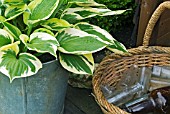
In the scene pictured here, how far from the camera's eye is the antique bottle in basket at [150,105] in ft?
4.66

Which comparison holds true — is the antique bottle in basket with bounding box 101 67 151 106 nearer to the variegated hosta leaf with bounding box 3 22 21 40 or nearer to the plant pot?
the plant pot

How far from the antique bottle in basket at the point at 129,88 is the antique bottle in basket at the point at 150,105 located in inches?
1.4

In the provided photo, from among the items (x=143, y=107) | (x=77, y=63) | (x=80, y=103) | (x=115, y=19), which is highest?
(x=77, y=63)

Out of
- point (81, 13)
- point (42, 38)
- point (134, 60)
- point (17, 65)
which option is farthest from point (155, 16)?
point (17, 65)

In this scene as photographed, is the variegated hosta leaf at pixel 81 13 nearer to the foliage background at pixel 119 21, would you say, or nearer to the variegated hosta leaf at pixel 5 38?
the variegated hosta leaf at pixel 5 38

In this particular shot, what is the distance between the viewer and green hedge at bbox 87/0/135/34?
1.96m

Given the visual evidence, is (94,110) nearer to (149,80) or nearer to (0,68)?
(149,80)

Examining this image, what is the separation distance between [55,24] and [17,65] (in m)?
0.22

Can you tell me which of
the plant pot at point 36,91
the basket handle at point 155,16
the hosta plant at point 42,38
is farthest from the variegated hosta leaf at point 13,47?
the basket handle at point 155,16

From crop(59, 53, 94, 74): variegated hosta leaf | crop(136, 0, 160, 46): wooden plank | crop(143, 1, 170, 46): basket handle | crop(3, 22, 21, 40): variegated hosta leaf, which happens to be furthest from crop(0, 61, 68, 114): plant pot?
crop(136, 0, 160, 46): wooden plank

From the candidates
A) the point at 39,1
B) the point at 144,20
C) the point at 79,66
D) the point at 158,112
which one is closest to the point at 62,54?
the point at 79,66

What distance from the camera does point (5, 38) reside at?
1.15m

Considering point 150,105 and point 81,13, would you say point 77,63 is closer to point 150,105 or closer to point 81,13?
point 81,13

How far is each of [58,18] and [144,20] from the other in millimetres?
597
